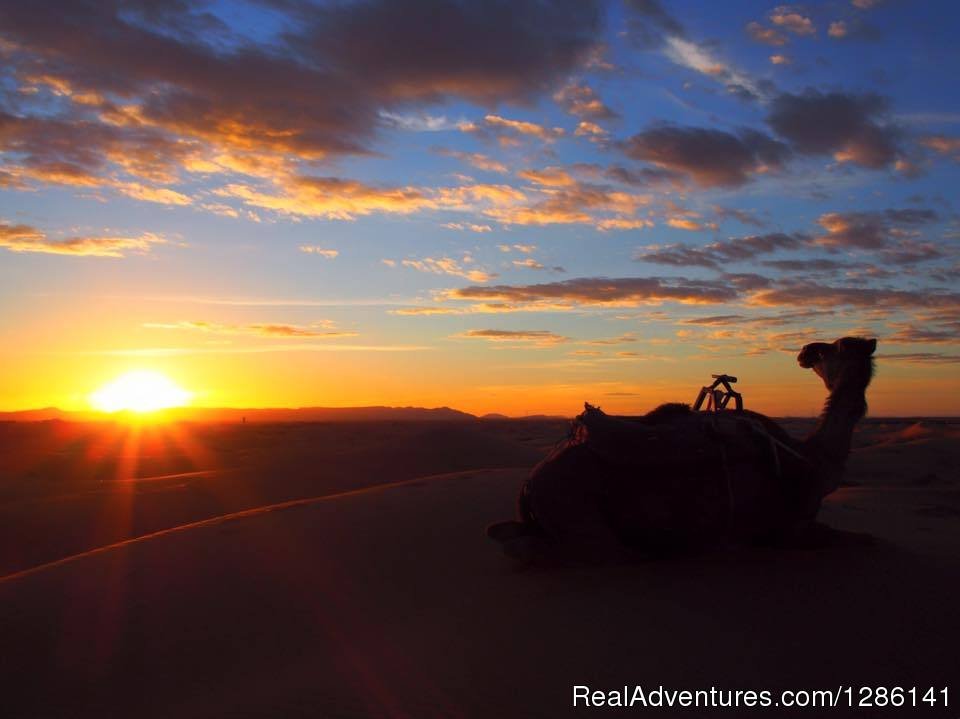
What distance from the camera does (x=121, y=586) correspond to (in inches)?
291

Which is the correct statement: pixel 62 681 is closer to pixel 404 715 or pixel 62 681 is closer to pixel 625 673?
pixel 404 715

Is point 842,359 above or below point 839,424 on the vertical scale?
above

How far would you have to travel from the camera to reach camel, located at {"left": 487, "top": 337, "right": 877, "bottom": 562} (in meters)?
5.83

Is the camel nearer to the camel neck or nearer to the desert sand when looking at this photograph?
the camel neck

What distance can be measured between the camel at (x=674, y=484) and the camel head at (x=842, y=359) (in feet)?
0.06

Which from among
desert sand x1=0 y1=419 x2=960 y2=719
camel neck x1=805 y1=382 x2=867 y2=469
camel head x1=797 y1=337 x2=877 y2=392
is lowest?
desert sand x1=0 y1=419 x2=960 y2=719

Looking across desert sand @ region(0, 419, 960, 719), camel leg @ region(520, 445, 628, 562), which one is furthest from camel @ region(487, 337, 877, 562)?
desert sand @ region(0, 419, 960, 719)

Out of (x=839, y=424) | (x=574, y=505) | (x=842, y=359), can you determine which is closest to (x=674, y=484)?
(x=574, y=505)

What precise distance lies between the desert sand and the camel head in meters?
1.31

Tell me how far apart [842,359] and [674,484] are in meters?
1.98

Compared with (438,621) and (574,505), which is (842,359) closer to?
(574,505)

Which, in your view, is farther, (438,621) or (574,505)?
(574,505)

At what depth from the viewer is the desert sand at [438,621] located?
14.9 ft

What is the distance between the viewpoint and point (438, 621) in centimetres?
573
